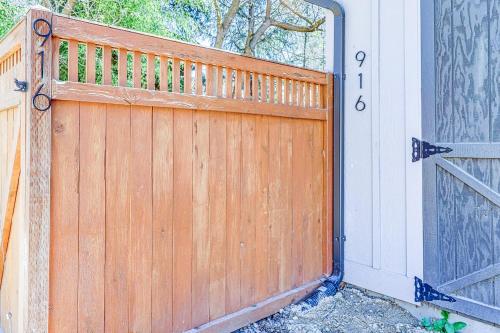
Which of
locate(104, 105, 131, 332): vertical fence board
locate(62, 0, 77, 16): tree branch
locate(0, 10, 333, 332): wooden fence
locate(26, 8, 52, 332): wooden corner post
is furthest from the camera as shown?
locate(62, 0, 77, 16): tree branch

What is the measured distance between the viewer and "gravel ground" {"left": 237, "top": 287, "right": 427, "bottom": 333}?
2217mm

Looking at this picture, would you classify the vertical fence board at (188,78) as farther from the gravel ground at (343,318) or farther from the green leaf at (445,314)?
the green leaf at (445,314)

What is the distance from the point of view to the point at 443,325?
2188 mm

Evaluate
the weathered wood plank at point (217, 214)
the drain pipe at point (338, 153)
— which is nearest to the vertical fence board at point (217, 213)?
the weathered wood plank at point (217, 214)

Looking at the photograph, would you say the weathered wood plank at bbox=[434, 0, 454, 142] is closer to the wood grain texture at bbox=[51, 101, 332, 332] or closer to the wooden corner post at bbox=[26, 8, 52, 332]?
the wood grain texture at bbox=[51, 101, 332, 332]

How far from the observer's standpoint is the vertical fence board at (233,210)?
214 cm

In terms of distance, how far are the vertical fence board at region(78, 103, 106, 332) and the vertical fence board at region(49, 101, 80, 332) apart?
25 millimetres

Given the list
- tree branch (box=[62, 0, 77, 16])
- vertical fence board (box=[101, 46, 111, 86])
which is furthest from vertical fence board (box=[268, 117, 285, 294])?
Answer: tree branch (box=[62, 0, 77, 16])

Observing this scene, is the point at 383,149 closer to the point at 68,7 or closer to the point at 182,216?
the point at 182,216

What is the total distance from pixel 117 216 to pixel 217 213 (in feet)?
1.92

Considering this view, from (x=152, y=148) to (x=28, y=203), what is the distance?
1.93ft

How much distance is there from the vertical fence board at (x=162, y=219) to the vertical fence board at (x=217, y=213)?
26cm

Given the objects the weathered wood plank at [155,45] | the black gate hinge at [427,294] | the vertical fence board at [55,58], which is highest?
the weathered wood plank at [155,45]

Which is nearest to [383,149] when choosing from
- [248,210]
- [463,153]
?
[463,153]
